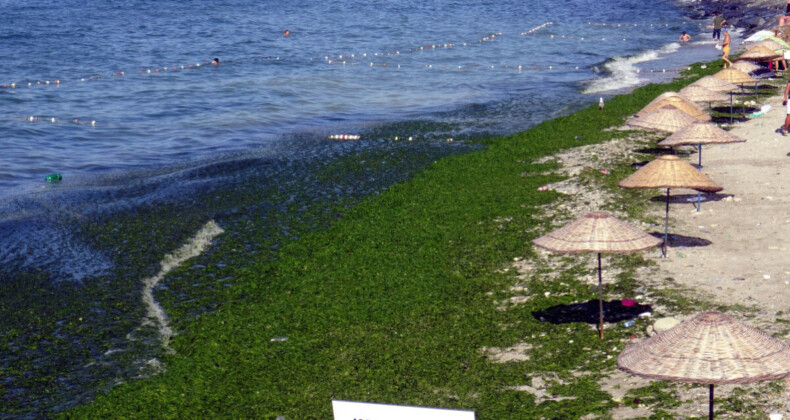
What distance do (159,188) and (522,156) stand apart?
39.1 ft

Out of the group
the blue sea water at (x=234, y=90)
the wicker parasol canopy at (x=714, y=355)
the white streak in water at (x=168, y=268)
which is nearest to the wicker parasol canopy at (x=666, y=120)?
the blue sea water at (x=234, y=90)

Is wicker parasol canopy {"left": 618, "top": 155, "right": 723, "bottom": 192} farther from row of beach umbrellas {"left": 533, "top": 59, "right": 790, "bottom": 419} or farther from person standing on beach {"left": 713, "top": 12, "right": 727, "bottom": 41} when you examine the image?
person standing on beach {"left": 713, "top": 12, "right": 727, "bottom": 41}

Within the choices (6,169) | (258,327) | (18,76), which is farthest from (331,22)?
Answer: (258,327)

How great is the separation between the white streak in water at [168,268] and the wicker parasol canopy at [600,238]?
7626 mm

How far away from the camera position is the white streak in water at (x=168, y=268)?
16766mm

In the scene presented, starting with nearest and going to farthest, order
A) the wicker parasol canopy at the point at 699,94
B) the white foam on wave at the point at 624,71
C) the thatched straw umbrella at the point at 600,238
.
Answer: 1. the thatched straw umbrella at the point at 600,238
2. the wicker parasol canopy at the point at 699,94
3. the white foam on wave at the point at 624,71

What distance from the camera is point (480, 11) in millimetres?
90312

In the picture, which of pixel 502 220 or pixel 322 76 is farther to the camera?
pixel 322 76

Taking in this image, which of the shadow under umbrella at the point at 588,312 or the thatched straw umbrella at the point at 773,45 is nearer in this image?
the shadow under umbrella at the point at 588,312

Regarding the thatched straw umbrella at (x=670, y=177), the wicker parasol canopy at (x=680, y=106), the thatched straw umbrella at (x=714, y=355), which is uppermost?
the wicker parasol canopy at (x=680, y=106)

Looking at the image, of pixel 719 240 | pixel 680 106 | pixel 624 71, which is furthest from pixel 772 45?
pixel 719 240

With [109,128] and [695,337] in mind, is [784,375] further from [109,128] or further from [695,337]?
[109,128]

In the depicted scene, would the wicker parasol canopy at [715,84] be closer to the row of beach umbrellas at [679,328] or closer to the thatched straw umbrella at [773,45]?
the row of beach umbrellas at [679,328]

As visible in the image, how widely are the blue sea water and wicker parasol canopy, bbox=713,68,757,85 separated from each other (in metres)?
8.60
